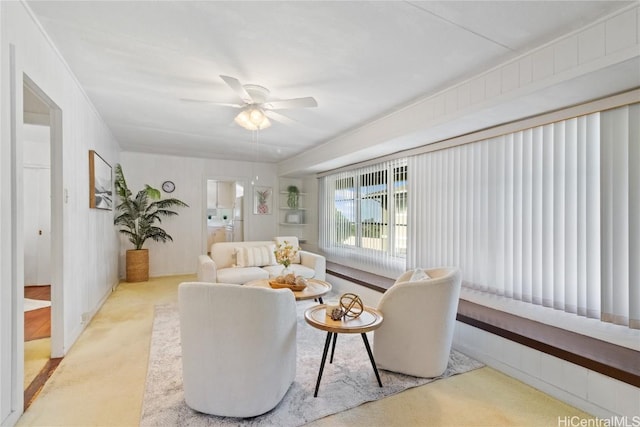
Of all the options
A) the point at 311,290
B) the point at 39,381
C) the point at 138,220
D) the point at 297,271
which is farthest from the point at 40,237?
the point at 311,290

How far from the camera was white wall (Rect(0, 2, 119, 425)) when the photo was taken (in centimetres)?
171

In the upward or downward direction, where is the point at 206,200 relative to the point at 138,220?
upward

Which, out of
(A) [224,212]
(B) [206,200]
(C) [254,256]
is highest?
(B) [206,200]

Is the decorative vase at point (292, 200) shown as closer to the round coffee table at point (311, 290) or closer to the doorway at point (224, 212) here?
the doorway at point (224, 212)

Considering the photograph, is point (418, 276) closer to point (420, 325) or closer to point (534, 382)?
point (420, 325)

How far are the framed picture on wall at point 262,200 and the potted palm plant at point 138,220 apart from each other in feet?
5.88

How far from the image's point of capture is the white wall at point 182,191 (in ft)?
19.6

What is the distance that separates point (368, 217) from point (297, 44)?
11.0ft

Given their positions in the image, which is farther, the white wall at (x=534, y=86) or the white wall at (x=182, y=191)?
the white wall at (x=182, y=191)

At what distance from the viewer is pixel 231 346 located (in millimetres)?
1803

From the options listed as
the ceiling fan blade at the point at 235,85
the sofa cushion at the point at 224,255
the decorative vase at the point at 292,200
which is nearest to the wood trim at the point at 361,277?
the sofa cushion at the point at 224,255

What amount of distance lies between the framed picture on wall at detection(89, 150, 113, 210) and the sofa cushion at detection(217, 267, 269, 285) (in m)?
1.73

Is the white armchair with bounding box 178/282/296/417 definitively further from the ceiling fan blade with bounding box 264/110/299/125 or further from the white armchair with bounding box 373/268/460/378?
the ceiling fan blade with bounding box 264/110/299/125

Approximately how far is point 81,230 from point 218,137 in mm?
2292
